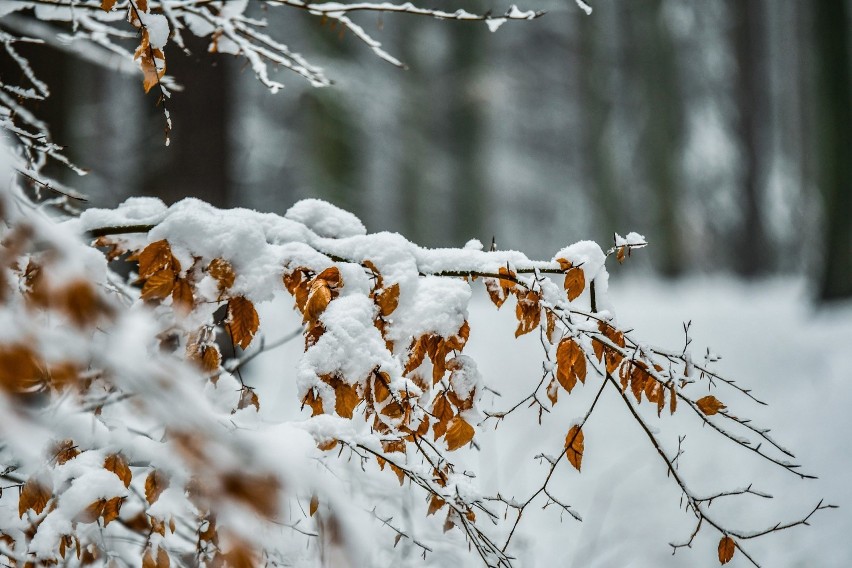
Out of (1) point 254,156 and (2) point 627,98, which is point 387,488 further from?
(2) point 627,98

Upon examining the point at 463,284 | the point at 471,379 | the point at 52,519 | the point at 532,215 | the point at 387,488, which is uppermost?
the point at 463,284

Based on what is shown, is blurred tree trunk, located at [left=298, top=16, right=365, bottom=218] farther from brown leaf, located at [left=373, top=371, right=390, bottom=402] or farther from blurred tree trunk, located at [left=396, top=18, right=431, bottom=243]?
brown leaf, located at [left=373, top=371, right=390, bottom=402]

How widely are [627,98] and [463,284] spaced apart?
13920mm

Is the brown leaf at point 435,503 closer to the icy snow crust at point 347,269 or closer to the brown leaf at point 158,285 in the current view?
the icy snow crust at point 347,269

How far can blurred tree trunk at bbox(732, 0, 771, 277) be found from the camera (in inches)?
493

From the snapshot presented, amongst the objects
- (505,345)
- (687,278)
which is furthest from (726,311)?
(687,278)

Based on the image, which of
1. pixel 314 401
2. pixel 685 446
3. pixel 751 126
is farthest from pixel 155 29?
pixel 751 126

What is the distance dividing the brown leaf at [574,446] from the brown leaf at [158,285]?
3.14ft

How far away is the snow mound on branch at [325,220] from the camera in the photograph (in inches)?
67.3

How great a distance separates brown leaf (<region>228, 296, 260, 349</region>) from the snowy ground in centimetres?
157

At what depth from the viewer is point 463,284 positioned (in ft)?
4.90

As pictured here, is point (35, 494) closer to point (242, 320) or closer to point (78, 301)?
point (242, 320)

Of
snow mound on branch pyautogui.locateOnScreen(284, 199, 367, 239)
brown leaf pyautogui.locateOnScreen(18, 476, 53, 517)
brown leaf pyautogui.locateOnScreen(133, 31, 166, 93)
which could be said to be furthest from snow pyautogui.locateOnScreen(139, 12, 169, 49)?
brown leaf pyautogui.locateOnScreen(18, 476, 53, 517)

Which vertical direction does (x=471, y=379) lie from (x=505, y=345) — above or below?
above
